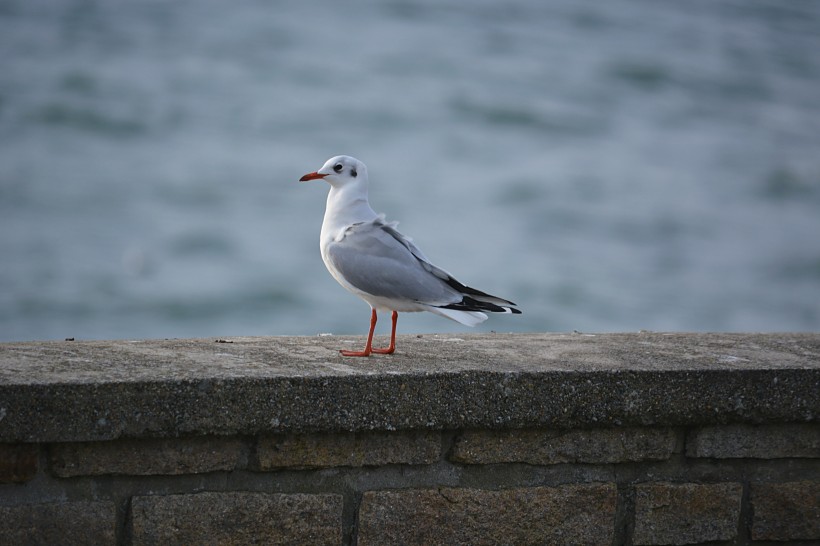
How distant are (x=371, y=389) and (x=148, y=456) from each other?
58 centimetres

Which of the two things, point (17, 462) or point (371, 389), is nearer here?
point (17, 462)

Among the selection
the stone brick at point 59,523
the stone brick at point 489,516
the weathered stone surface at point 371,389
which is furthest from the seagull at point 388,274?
the stone brick at point 59,523

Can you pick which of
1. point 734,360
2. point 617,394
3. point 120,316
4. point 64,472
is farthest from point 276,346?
point 120,316

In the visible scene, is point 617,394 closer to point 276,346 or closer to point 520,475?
point 520,475

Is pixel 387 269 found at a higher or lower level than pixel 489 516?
higher

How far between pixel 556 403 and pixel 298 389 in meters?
0.69

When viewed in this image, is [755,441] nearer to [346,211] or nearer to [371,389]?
[371,389]

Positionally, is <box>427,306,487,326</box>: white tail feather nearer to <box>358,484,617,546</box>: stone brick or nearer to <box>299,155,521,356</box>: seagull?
<box>299,155,521,356</box>: seagull

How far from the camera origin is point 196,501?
2.68 meters

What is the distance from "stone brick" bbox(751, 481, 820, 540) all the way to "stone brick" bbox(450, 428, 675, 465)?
0.32 m

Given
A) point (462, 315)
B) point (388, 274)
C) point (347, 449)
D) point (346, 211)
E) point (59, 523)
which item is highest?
point (346, 211)

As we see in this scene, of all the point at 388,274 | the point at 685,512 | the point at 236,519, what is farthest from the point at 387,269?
the point at 685,512

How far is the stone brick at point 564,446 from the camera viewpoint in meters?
2.87

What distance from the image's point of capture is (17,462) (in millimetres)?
2574
